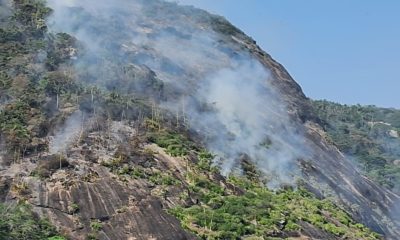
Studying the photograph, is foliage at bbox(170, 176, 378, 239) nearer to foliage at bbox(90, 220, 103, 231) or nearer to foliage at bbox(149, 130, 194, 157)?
foliage at bbox(149, 130, 194, 157)

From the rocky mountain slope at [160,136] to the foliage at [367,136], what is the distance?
706 inches

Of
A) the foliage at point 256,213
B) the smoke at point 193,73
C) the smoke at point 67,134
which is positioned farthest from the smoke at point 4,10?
the foliage at point 256,213

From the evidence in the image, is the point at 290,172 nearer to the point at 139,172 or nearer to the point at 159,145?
the point at 159,145

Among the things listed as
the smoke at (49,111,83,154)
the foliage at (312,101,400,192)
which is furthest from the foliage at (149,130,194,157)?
the foliage at (312,101,400,192)

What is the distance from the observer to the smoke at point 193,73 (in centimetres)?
8031

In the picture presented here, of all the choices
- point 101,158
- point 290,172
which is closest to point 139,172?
point 101,158

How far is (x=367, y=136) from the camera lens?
157875 millimetres

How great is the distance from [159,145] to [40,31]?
2834 cm

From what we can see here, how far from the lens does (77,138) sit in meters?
64.9

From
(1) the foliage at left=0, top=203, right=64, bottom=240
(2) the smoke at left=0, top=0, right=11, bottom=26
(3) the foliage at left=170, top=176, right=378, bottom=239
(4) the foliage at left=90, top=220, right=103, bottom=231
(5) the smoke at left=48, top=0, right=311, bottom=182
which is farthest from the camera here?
(2) the smoke at left=0, top=0, right=11, bottom=26

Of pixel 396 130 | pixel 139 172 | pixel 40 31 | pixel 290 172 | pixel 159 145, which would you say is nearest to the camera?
pixel 139 172

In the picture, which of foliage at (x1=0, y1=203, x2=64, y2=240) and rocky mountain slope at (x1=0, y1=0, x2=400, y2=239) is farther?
rocky mountain slope at (x1=0, y1=0, x2=400, y2=239)

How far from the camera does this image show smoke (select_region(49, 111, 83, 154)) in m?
63.1

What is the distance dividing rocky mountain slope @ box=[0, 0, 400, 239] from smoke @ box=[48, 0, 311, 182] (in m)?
0.26
